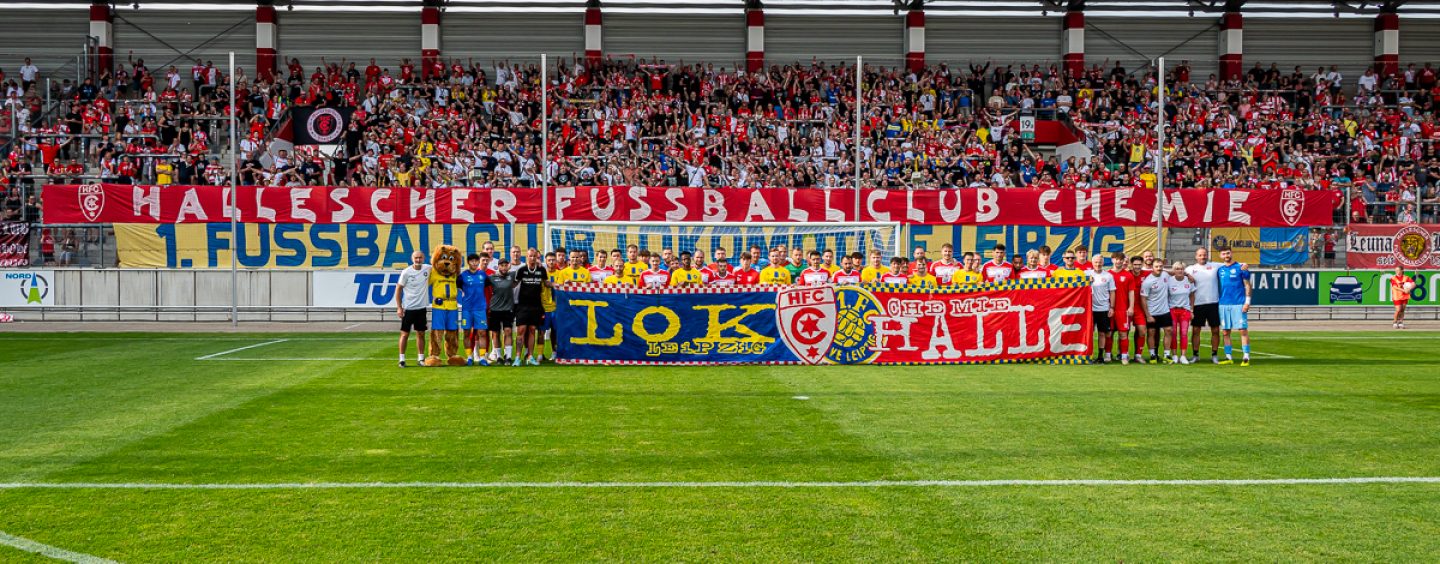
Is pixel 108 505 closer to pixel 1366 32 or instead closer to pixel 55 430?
pixel 55 430

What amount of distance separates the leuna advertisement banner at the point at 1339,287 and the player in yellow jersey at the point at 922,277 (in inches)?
555

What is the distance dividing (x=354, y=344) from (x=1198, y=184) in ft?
73.8

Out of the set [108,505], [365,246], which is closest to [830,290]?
[108,505]

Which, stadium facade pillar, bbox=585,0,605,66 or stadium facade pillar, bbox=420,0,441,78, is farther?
stadium facade pillar, bbox=585,0,605,66

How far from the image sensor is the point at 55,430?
950cm

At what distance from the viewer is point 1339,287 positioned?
88.6ft

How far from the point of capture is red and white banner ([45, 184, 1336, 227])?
2684cm

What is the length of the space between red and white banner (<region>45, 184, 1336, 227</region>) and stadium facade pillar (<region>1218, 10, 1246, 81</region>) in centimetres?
1509

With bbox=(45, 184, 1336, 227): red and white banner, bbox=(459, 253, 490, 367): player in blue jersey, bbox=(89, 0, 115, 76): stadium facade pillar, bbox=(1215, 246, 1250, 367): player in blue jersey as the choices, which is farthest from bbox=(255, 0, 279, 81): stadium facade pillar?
bbox=(1215, 246, 1250, 367): player in blue jersey

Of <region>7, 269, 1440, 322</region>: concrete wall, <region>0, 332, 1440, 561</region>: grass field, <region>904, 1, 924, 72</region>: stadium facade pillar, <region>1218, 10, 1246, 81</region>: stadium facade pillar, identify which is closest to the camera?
<region>0, 332, 1440, 561</region>: grass field

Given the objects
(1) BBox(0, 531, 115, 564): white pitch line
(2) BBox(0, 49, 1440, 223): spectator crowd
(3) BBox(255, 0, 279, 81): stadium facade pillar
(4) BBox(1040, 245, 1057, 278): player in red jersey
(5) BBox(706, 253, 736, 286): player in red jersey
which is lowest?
(1) BBox(0, 531, 115, 564): white pitch line

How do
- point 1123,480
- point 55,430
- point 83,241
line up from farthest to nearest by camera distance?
1. point 83,241
2. point 55,430
3. point 1123,480

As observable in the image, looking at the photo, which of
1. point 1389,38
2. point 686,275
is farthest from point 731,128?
point 1389,38

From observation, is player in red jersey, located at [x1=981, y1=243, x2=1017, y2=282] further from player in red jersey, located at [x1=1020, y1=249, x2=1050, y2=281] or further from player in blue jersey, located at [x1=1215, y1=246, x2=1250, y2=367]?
player in blue jersey, located at [x1=1215, y1=246, x2=1250, y2=367]
